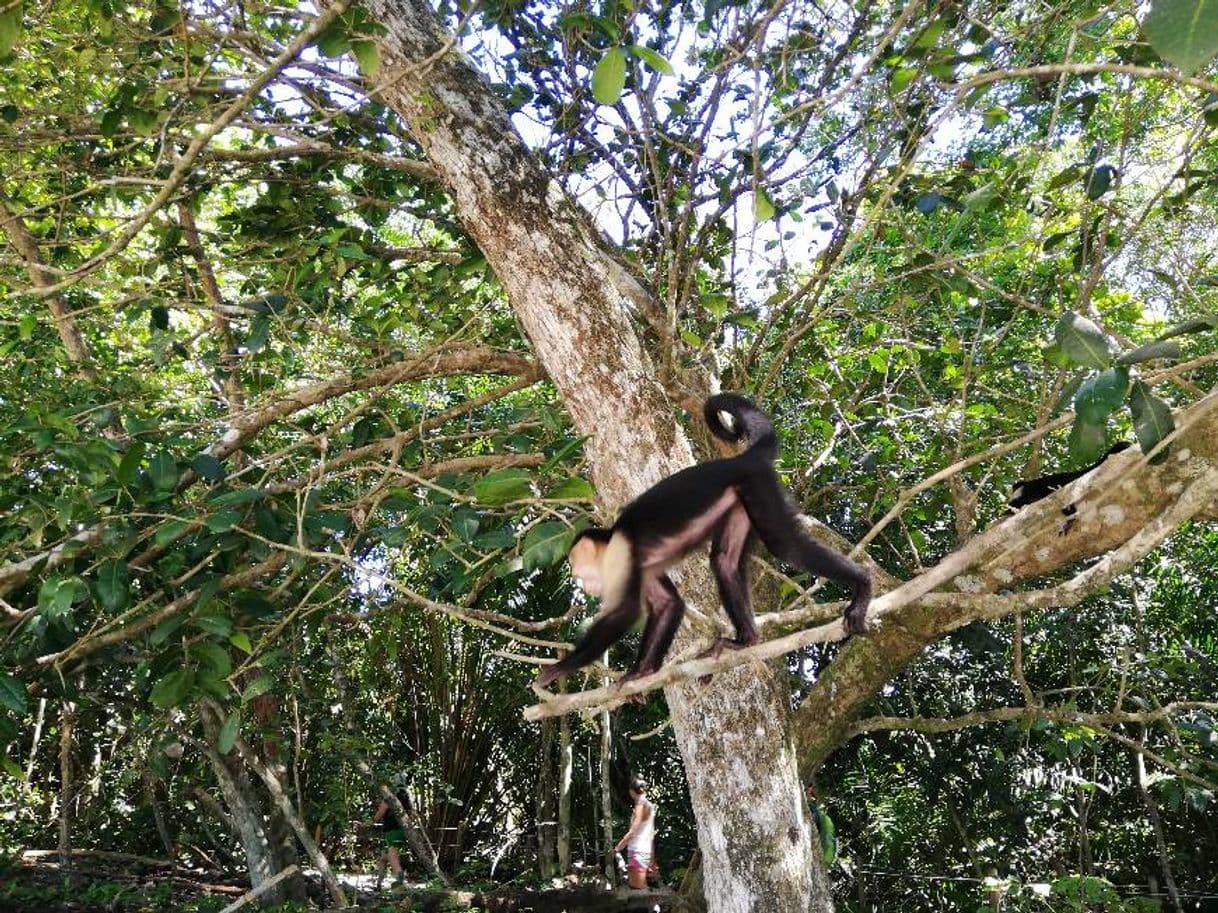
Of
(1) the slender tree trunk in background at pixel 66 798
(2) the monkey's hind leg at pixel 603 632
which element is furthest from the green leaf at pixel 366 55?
(1) the slender tree trunk in background at pixel 66 798

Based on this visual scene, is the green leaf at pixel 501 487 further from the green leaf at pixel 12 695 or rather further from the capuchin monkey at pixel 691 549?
the green leaf at pixel 12 695

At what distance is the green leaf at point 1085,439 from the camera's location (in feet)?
8.38

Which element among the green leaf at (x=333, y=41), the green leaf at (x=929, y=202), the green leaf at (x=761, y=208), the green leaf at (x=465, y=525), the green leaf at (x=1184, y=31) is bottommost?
the green leaf at (x=1184, y=31)

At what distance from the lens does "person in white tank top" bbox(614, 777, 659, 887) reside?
8094 millimetres

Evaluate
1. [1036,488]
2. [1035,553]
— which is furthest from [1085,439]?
[1036,488]

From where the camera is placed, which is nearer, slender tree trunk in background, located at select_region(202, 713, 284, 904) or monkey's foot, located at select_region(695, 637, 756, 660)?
monkey's foot, located at select_region(695, 637, 756, 660)

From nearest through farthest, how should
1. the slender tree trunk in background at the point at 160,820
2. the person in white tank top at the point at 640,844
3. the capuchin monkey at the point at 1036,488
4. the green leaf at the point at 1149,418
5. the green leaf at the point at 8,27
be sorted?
the green leaf at the point at 1149,418
the green leaf at the point at 8,27
the capuchin monkey at the point at 1036,488
the person in white tank top at the point at 640,844
the slender tree trunk in background at the point at 160,820

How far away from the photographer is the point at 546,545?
3.45 m

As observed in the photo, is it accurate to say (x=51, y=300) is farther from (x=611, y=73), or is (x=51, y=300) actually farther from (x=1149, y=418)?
(x=1149, y=418)

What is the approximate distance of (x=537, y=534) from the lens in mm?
3510

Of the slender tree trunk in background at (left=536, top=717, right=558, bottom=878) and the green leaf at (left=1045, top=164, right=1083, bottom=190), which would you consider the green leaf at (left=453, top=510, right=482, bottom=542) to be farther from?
the slender tree trunk in background at (left=536, top=717, right=558, bottom=878)

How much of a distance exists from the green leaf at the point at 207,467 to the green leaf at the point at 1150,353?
135 inches

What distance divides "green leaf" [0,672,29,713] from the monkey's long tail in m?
2.73

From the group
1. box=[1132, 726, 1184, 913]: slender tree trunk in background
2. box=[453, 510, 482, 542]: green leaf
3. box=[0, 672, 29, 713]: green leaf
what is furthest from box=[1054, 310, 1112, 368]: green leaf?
box=[1132, 726, 1184, 913]: slender tree trunk in background
